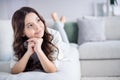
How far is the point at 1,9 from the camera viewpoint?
14.0 ft

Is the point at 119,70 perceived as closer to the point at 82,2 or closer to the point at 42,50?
the point at 42,50

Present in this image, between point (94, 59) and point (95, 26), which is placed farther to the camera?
point (95, 26)

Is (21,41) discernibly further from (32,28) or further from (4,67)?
(4,67)

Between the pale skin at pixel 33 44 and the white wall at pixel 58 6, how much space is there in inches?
97.7

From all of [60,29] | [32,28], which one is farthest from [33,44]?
[60,29]

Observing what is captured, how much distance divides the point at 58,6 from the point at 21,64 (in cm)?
263

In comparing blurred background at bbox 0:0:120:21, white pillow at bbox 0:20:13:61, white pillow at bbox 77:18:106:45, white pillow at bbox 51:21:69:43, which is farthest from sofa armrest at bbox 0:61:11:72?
blurred background at bbox 0:0:120:21

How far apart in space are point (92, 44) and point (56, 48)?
122 centimetres

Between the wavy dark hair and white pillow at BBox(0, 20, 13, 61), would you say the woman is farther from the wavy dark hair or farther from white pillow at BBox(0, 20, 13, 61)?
white pillow at BBox(0, 20, 13, 61)

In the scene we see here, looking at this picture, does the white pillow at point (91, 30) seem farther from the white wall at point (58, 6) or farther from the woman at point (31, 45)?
the woman at point (31, 45)

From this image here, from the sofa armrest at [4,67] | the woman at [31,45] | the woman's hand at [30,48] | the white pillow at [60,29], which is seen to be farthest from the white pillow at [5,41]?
the white pillow at [60,29]

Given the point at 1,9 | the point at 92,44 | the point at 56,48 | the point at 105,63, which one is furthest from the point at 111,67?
the point at 1,9

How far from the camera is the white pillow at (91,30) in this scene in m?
3.36

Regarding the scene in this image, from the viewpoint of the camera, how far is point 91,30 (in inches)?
133
